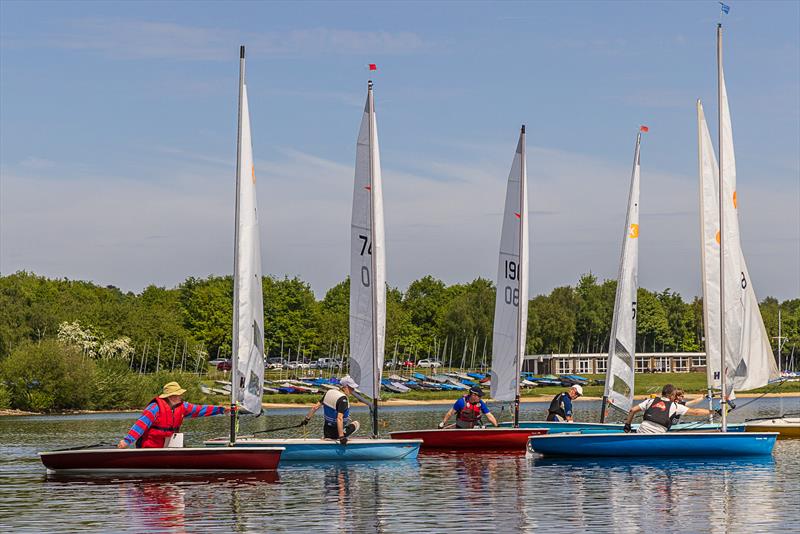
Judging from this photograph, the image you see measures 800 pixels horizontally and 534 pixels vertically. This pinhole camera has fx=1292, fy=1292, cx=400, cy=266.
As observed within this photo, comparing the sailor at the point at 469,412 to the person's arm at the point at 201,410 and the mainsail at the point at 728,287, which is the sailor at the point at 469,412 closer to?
the mainsail at the point at 728,287

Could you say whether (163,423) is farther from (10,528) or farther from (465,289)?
(465,289)

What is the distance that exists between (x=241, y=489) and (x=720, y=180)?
14992 mm

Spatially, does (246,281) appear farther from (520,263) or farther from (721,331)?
(721,331)

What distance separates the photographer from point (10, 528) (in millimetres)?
22047

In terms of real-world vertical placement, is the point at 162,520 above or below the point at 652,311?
below

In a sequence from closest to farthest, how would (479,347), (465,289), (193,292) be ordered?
1. (193,292)
2. (479,347)
3. (465,289)

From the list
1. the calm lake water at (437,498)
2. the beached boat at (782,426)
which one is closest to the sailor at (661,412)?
the calm lake water at (437,498)

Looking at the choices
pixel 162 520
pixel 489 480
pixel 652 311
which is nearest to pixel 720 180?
pixel 489 480

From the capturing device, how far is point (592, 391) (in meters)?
125

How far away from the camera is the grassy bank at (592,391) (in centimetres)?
11069

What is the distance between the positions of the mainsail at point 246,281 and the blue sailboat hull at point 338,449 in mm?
1665

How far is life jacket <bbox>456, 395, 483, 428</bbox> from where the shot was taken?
38.3m

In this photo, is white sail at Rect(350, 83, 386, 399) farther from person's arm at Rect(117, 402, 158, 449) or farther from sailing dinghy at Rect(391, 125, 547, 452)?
person's arm at Rect(117, 402, 158, 449)

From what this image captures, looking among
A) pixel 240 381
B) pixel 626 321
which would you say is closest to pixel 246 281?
pixel 240 381
